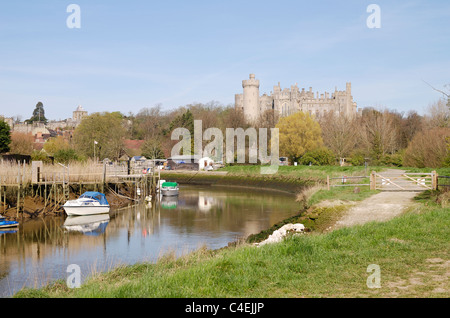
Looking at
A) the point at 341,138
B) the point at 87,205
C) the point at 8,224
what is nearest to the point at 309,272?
the point at 8,224

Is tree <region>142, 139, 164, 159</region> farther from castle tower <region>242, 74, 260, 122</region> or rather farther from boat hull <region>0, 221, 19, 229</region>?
boat hull <region>0, 221, 19, 229</region>

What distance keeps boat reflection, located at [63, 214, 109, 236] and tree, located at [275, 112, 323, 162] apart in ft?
129

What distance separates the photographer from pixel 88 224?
28000 mm

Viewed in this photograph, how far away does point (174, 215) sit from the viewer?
3234 centimetres

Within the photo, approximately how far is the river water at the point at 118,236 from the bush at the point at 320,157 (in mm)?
23757

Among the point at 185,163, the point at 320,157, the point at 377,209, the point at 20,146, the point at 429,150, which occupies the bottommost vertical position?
the point at 377,209

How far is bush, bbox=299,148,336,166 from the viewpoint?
2403 inches

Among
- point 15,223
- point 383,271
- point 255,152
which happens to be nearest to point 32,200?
point 15,223

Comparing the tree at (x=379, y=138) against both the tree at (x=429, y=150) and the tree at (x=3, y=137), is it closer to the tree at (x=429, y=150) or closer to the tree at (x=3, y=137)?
the tree at (x=429, y=150)

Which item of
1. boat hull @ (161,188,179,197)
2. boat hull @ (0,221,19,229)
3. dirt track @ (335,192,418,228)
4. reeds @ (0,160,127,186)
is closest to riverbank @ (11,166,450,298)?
dirt track @ (335,192,418,228)

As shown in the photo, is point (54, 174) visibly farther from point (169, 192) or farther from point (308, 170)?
point (308, 170)

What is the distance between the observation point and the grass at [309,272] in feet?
27.6

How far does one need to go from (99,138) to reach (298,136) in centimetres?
3216
